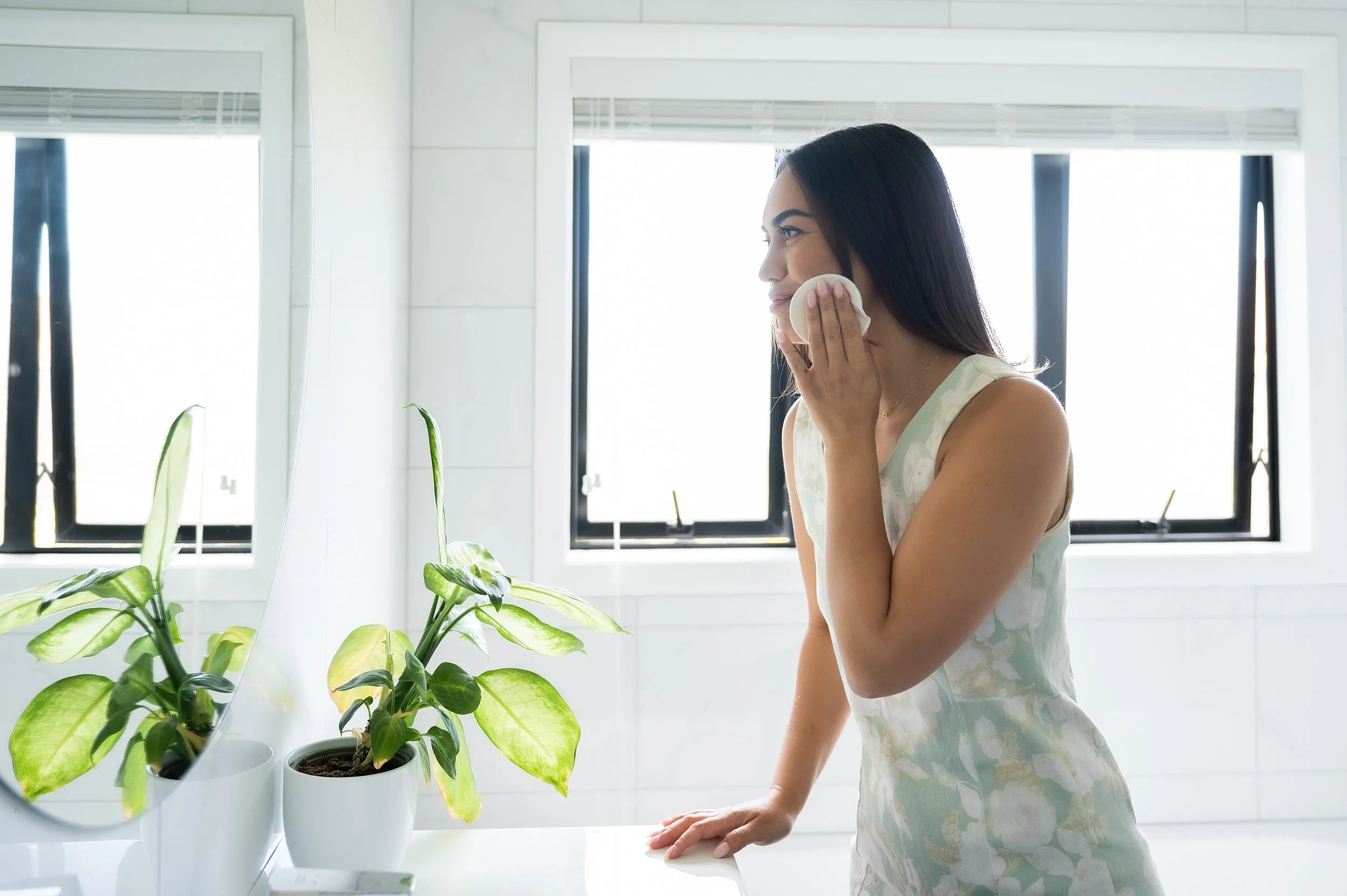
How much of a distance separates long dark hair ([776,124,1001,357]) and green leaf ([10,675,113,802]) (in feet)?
2.52

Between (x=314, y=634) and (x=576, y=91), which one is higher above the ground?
(x=576, y=91)

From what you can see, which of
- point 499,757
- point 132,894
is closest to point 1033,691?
point 132,894

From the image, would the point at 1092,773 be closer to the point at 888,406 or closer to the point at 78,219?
the point at 888,406

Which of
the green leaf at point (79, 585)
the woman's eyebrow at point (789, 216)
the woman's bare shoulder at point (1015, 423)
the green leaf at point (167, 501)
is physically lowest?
the green leaf at point (79, 585)

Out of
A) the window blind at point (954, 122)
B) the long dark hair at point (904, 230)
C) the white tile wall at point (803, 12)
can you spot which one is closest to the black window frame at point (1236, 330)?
the window blind at point (954, 122)

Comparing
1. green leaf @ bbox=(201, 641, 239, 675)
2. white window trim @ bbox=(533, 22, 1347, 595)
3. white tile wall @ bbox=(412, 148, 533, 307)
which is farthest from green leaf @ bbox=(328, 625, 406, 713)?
white tile wall @ bbox=(412, 148, 533, 307)

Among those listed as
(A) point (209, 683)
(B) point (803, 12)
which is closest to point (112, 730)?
(A) point (209, 683)

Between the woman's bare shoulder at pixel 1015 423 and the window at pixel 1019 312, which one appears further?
the window at pixel 1019 312

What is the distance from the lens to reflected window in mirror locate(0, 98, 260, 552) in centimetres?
42

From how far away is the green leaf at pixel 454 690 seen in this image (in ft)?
2.89

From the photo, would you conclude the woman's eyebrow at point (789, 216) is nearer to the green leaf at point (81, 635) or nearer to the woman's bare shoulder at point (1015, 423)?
the woman's bare shoulder at point (1015, 423)

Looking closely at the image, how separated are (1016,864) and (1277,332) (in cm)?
178

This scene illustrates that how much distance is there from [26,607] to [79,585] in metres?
0.04

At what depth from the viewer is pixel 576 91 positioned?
186cm
